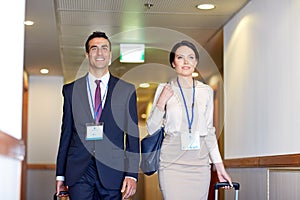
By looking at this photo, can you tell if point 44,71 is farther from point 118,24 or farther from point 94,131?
point 94,131

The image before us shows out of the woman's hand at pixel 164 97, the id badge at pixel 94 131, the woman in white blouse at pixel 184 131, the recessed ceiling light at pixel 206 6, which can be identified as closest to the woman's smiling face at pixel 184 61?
the woman in white blouse at pixel 184 131

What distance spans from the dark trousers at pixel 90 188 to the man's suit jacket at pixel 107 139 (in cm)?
3

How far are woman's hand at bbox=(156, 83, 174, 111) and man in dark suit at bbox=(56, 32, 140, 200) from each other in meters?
0.29

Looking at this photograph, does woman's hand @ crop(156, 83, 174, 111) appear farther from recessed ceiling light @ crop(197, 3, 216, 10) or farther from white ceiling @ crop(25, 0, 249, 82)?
recessed ceiling light @ crop(197, 3, 216, 10)

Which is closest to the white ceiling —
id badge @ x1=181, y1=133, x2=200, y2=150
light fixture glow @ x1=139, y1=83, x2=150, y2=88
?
light fixture glow @ x1=139, y1=83, x2=150, y2=88

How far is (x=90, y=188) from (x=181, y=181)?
0.67 metres

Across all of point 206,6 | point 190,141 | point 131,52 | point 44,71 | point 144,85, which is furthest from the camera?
point 144,85

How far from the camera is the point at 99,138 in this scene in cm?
331

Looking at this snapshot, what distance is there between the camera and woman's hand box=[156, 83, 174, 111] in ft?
12.0

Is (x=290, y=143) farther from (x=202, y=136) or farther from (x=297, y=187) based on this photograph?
(x=202, y=136)

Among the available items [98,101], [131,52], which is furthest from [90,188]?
[131,52]

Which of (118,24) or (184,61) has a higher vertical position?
(118,24)

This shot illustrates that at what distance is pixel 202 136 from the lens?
374cm

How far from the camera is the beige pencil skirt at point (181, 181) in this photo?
370cm
